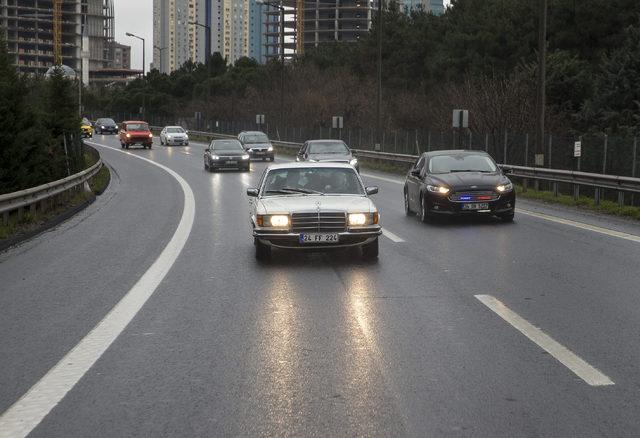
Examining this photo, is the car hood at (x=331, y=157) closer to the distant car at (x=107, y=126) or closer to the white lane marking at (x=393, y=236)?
the white lane marking at (x=393, y=236)

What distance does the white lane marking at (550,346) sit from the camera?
6156 millimetres

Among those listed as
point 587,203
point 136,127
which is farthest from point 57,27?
point 587,203

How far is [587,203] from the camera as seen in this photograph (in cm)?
2223

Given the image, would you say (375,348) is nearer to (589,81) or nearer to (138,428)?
(138,428)

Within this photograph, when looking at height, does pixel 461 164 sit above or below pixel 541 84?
below

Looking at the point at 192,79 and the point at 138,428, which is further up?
the point at 192,79

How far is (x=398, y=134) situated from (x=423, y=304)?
37.8 meters

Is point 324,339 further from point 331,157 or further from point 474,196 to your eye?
point 331,157

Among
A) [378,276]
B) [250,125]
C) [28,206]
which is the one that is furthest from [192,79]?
[378,276]

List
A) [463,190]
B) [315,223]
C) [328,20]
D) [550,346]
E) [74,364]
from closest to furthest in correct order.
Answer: [74,364], [550,346], [315,223], [463,190], [328,20]

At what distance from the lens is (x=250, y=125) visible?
263 ft

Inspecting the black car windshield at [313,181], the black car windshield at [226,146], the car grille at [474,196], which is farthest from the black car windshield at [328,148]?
the black car windshield at [313,181]

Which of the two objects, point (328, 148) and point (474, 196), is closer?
point (474, 196)

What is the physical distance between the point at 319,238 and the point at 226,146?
2890 cm
